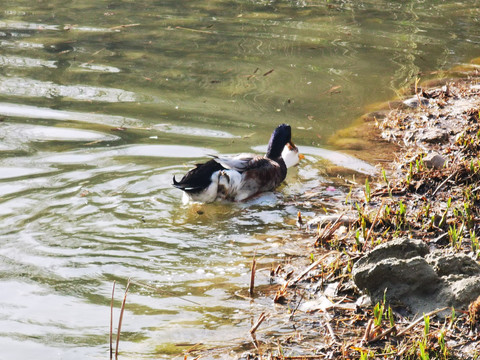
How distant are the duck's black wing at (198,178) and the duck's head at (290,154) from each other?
43.8 inches

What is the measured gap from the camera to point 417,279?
4133mm

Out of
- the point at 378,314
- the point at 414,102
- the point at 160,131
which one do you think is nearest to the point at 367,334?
the point at 378,314

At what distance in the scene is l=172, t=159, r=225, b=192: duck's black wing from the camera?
6.37 m

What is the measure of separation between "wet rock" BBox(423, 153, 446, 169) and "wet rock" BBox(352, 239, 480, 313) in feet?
7.14

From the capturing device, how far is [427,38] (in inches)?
492

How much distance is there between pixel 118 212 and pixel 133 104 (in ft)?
10.7

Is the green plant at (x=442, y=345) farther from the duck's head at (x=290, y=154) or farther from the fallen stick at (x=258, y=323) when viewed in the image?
the duck's head at (x=290, y=154)

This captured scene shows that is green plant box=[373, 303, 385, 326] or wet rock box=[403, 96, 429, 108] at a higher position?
wet rock box=[403, 96, 429, 108]

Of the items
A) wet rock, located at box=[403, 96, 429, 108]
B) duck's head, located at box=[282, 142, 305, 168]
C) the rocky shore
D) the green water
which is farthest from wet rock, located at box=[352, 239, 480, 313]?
wet rock, located at box=[403, 96, 429, 108]

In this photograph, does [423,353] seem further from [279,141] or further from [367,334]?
[279,141]

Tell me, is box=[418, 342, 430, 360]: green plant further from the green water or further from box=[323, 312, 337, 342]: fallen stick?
the green water


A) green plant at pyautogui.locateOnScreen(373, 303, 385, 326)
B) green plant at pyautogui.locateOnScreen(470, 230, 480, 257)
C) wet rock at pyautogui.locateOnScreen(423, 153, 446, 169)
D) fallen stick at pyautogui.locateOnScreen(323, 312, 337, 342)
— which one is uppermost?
wet rock at pyautogui.locateOnScreen(423, 153, 446, 169)

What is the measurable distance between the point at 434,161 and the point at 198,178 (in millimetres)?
2181

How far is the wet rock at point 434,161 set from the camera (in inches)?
248
